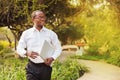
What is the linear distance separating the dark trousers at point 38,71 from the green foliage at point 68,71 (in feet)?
14.4

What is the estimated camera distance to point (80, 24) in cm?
2172

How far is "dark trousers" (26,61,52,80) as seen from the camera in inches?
194

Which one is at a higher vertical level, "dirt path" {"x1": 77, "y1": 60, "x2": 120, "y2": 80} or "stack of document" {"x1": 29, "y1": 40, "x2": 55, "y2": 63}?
"stack of document" {"x1": 29, "y1": 40, "x2": 55, "y2": 63}

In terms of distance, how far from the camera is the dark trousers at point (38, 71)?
16.2ft

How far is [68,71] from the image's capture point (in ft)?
33.2

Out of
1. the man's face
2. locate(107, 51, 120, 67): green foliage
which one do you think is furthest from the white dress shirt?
locate(107, 51, 120, 67): green foliage

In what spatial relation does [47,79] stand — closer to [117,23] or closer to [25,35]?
[25,35]

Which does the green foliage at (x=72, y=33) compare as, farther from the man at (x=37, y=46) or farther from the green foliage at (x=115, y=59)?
the man at (x=37, y=46)

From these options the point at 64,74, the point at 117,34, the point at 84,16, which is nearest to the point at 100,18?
the point at 117,34

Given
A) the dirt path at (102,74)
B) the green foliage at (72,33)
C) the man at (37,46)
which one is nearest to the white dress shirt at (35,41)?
the man at (37,46)

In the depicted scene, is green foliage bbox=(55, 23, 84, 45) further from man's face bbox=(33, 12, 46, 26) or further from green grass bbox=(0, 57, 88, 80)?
man's face bbox=(33, 12, 46, 26)

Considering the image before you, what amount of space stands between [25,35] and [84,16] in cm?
1540

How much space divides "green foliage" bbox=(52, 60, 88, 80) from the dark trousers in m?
4.39

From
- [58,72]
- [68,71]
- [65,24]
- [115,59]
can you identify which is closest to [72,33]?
[65,24]
